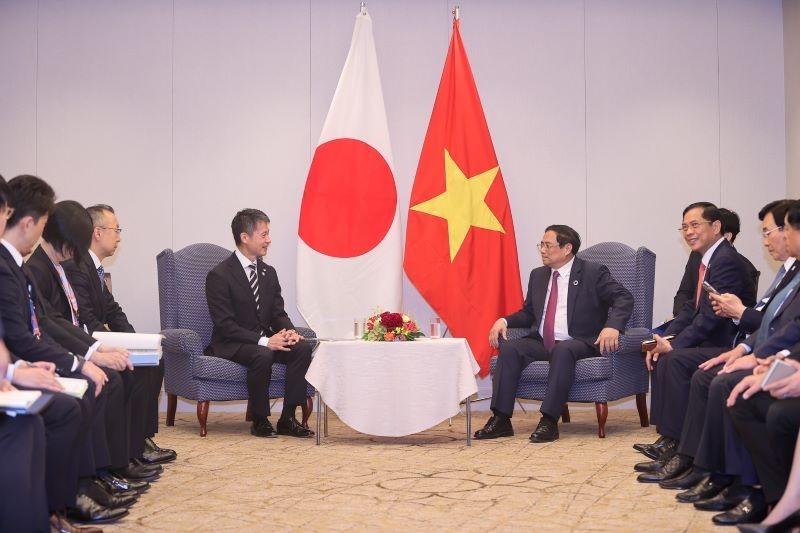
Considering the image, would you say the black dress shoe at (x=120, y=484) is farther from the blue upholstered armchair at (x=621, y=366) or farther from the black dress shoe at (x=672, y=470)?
the blue upholstered armchair at (x=621, y=366)

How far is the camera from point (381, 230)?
6738mm

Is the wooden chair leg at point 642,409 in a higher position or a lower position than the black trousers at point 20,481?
lower

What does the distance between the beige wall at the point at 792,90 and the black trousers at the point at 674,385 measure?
10.2ft

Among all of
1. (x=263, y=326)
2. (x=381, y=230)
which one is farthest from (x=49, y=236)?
(x=381, y=230)

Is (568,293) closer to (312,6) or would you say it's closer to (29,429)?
(312,6)

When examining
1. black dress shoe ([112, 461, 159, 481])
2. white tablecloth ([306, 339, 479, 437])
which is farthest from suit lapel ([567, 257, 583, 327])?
black dress shoe ([112, 461, 159, 481])

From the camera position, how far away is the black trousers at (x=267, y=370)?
5641 mm

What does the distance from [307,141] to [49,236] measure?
3560 millimetres

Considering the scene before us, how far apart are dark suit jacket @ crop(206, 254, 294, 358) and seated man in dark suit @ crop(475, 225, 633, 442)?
5.06ft

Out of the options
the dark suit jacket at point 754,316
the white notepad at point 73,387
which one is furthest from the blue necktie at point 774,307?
the white notepad at point 73,387

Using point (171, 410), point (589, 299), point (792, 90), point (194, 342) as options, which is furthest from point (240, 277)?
point (792, 90)

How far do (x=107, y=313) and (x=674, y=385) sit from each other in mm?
3093

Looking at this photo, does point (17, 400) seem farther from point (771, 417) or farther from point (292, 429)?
point (292, 429)

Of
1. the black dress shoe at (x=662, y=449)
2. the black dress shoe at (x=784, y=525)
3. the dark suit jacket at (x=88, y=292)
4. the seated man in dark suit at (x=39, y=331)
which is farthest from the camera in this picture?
the black dress shoe at (x=662, y=449)
